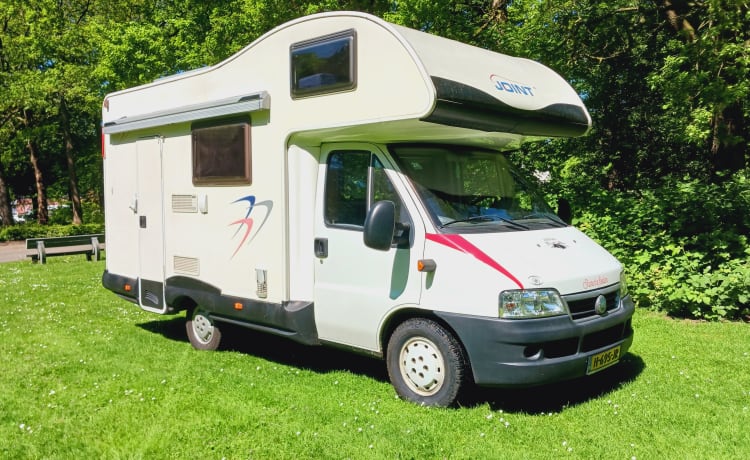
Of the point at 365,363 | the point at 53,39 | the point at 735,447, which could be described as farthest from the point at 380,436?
the point at 53,39

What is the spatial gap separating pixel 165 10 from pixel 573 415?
22.5 metres

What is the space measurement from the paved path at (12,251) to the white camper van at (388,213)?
14586 millimetres

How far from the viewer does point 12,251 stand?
2150 centimetres

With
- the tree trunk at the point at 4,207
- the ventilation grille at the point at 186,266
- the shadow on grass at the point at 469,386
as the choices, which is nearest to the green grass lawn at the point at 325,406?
the shadow on grass at the point at 469,386

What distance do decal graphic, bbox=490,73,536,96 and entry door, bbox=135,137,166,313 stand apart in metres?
3.98

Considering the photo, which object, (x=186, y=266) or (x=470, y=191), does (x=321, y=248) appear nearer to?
(x=470, y=191)

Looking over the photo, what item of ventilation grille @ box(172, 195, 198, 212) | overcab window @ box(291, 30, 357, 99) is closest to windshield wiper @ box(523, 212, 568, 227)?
overcab window @ box(291, 30, 357, 99)

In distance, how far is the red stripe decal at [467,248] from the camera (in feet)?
15.1

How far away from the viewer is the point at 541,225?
551cm

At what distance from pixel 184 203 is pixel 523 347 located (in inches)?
164

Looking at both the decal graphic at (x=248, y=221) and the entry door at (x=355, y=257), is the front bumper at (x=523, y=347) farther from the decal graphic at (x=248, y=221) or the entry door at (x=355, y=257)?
the decal graphic at (x=248, y=221)

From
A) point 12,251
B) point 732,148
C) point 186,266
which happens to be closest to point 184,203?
point 186,266

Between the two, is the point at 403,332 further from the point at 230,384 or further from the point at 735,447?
the point at 735,447

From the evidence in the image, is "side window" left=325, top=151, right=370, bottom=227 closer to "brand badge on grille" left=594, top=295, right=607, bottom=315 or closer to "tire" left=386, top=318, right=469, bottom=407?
"tire" left=386, top=318, right=469, bottom=407
